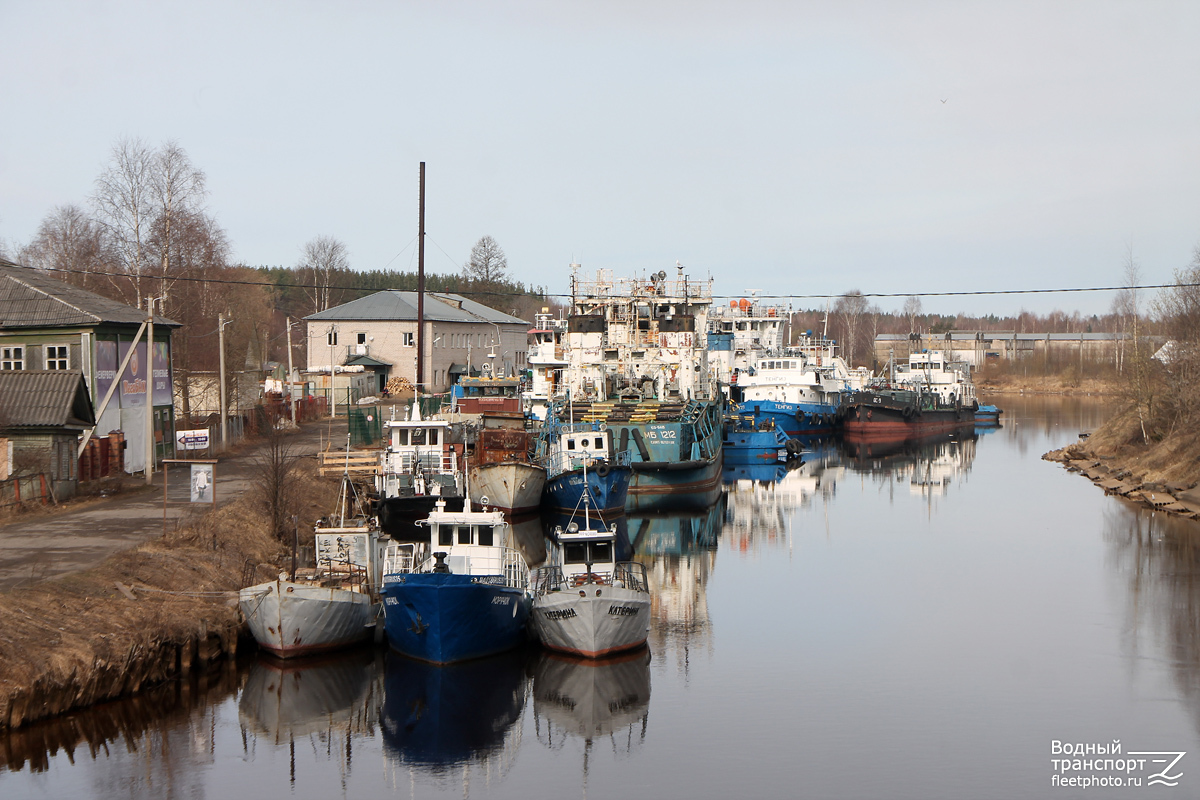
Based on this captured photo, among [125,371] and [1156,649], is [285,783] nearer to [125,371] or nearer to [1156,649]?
[1156,649]

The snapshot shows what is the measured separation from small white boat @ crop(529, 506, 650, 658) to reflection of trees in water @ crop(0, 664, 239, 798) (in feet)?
20.2

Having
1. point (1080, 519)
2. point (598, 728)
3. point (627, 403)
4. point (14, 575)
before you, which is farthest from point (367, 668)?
point (1080, 519)

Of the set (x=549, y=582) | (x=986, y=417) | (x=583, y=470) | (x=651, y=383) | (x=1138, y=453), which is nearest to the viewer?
(x=549, y=582)

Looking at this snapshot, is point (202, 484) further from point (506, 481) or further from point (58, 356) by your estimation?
point (506, 481)

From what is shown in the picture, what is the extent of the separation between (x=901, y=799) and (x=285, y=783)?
29.5ft

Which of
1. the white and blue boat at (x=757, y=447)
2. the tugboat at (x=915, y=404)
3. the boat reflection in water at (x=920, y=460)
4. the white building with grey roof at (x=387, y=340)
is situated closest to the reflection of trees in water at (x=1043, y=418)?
the boat reflection in water at (x=920, y=460)

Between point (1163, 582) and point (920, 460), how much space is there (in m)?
34.7

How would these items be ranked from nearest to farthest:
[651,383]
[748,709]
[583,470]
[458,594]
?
[748,709]
[458,594]
[583,470]
[651,383]

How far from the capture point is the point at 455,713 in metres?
19.1

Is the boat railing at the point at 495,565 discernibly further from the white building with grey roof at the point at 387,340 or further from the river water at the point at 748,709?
the white building with grey roof at the point at 387,340

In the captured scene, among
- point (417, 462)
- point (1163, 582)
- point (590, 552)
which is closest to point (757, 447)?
point (417, 462)

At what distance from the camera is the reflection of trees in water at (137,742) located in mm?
15727

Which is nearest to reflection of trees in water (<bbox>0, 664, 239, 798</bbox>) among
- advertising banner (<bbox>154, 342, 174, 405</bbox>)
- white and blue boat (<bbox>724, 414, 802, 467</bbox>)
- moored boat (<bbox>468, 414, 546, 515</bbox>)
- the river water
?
the river water

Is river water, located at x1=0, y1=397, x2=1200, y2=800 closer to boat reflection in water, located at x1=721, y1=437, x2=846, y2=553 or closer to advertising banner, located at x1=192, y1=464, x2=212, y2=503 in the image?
advertising banner, located at x1=192, y1=464, x2=212, y2=503
